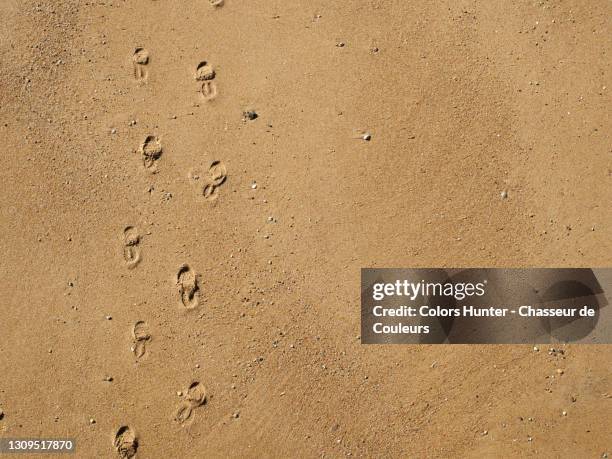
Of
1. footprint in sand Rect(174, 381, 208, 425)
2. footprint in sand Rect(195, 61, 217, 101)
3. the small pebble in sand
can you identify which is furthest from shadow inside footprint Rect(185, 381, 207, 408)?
footprint in sand Rect(195, 61, 217, 101)

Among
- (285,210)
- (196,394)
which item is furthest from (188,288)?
(285,210)

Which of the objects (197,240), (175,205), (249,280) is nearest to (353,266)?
(249,280)

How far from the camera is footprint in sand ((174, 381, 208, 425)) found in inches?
170

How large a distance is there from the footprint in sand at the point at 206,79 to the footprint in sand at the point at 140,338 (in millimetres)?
2098

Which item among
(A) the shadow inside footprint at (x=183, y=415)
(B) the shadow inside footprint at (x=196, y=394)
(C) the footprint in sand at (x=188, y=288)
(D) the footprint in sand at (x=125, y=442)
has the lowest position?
(D) the footprint in sand at (x=125, y=442)

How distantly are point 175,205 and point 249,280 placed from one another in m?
0.94

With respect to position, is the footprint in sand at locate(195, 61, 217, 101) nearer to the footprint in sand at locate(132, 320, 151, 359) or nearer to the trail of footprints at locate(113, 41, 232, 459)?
the trail of footprints at locate(113, 41, 232, 459)

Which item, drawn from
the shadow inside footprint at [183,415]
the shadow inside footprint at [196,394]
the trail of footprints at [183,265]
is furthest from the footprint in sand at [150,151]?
the shadow inside footprint at [183,415]

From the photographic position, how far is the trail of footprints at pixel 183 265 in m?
4.33

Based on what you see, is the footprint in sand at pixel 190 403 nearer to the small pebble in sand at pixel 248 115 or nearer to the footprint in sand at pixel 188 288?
the footprint in sand at pixel 188 288

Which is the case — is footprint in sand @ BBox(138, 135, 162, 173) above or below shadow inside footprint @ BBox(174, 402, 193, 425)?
above

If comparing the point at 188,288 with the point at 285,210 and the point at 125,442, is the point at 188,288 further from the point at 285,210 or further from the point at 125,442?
the point at 125,442

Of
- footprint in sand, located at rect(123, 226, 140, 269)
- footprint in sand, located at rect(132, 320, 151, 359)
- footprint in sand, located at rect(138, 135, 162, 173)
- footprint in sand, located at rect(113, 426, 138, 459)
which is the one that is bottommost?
footprint in sand, located at rect(113, 426, 138, 459)

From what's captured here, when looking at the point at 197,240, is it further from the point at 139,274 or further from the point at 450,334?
the point at 450,334
